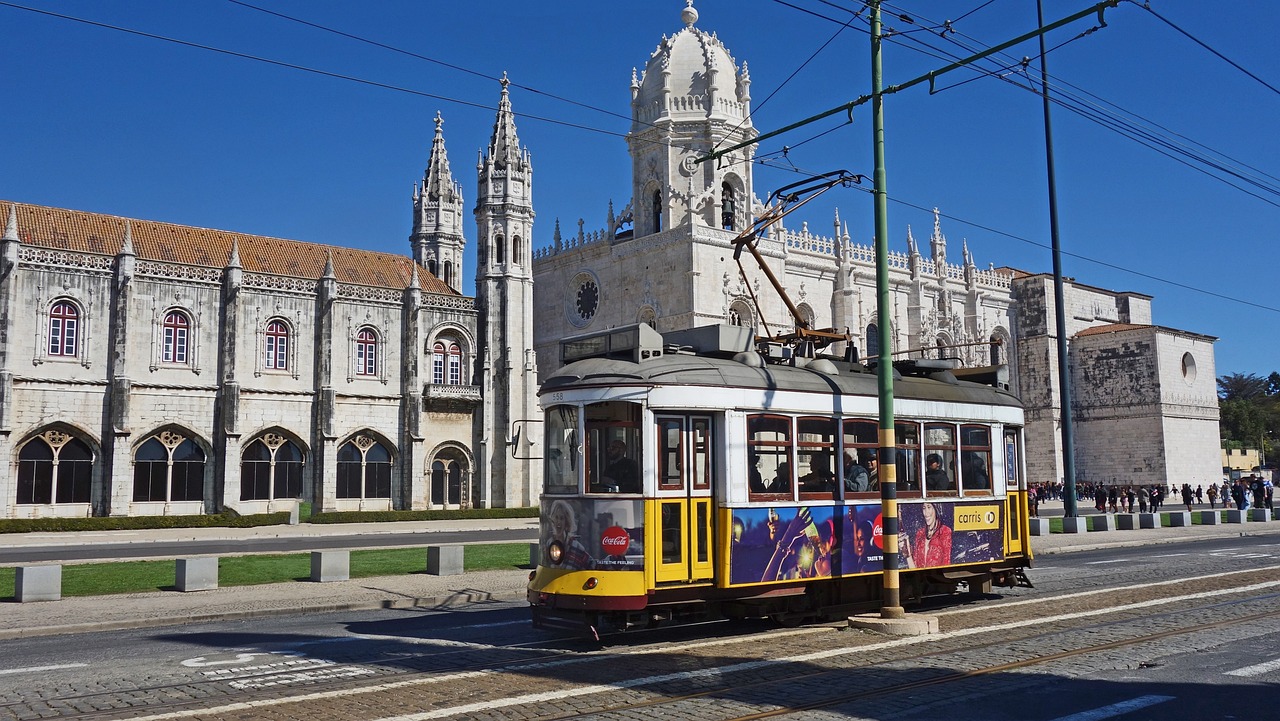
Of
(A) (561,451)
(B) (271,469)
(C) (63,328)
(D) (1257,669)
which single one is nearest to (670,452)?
(A) (561,451)

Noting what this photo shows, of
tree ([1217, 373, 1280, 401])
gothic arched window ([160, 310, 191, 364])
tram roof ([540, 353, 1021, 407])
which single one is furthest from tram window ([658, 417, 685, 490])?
tree ([1217, 373, 1280, 401])

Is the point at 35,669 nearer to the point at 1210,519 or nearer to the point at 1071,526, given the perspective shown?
the point at 1071,526

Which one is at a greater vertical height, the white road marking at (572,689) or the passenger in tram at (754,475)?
the passenger in tram at (754,475)

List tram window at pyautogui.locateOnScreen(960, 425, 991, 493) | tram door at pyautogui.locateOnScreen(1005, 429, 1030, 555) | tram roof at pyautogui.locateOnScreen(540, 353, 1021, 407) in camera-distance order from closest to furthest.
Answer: tram roof at pyautogui.locateOnScreen(540, 353, 1021, 407)
tram window at pyautogui.locateOnScreen(960, 425, 991, 493)
tram door at pyautogui.locateOnScreen(1005, 429, 1030, 555)

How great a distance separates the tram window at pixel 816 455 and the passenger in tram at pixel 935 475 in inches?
76.3

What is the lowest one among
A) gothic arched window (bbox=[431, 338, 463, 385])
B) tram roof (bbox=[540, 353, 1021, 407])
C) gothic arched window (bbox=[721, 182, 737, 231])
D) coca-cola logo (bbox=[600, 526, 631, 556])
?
coca-cola logo (bbox=[600, 526, 631, 556])

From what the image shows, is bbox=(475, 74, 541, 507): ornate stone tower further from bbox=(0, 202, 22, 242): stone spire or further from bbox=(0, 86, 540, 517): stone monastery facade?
bbox=(0, 202, 22, 242): stone spire

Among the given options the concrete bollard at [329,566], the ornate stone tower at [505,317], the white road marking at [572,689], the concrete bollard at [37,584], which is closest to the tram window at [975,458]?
the white road marking at [572,689]

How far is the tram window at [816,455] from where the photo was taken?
12008mm

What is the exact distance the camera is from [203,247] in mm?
43969

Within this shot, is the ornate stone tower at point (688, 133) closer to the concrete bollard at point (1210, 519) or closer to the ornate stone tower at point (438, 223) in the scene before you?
the ornate stone tower at point (438, 223)

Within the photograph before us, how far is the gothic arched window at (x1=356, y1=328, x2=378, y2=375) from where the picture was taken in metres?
44.8

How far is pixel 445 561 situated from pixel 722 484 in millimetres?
10415

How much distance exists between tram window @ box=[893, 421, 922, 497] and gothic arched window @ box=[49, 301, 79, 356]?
118 ft
